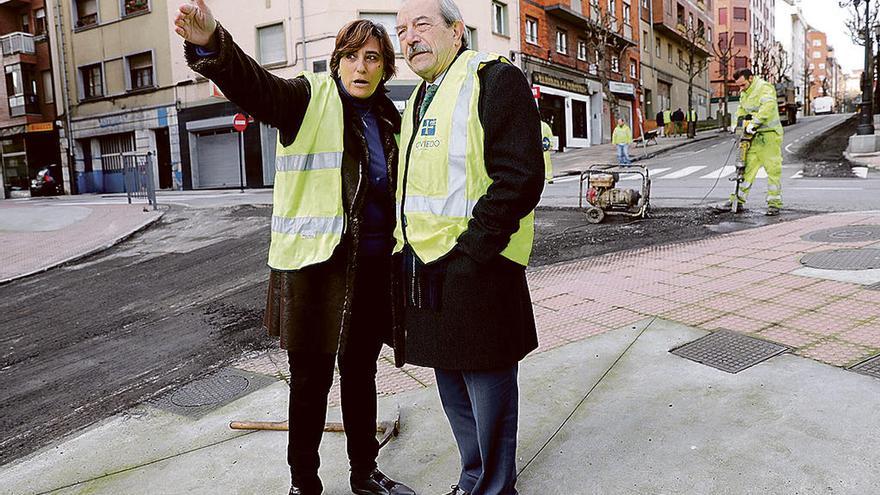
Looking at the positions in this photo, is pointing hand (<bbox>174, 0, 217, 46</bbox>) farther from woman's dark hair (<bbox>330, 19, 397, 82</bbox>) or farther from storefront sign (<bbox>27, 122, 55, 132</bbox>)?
storefront sign (<bbox>27, 122, 55, 132</bbox>)

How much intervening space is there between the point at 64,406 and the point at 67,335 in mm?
2001

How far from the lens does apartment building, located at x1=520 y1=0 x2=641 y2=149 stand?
31.5m

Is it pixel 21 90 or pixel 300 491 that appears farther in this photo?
pixel 21 90

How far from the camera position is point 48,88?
32281 mm

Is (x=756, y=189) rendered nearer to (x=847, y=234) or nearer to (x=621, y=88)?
(x=847, y=234)

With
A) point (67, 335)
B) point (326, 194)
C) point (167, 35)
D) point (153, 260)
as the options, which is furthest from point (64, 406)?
point (167, 35)

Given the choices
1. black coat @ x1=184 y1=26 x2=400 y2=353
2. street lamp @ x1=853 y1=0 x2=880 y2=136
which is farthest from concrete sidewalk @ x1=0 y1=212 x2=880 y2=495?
street lamp @ x1=853 y1=0 x2=880 y2=136

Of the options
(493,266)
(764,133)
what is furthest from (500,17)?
(493,266)

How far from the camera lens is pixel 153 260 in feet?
31.4

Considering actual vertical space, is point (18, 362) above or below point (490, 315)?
below

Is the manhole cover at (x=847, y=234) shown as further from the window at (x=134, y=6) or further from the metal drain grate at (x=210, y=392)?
the window at (x=134, y=6)

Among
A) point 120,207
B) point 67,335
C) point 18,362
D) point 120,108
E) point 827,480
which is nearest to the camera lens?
point 827,480

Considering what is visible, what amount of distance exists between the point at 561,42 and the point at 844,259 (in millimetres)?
29955

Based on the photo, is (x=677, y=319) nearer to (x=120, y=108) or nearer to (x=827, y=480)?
(x=827, y=480)
